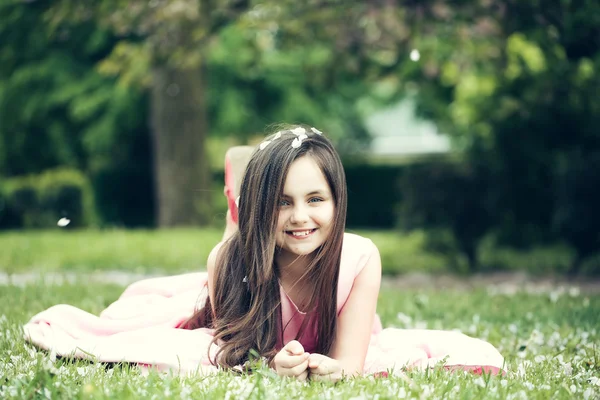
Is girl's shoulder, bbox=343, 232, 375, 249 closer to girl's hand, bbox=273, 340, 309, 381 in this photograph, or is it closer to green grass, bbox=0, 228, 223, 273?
girl's hand, bbox=273, 340, 309, 381

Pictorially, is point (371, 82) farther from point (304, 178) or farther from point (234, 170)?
point (304, 178)

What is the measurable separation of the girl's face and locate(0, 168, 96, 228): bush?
12543 millimetres

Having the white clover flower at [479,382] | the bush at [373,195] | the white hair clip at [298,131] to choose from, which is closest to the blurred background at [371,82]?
the white hair clip at [298,131]

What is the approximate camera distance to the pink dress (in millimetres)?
3338

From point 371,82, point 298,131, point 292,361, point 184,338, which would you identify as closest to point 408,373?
point 292,361

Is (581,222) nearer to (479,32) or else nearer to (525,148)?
(525,148)

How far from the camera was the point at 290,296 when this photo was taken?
3.41 metres

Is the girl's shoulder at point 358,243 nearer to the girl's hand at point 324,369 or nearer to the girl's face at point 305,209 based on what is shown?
the girl's face at point 305,209

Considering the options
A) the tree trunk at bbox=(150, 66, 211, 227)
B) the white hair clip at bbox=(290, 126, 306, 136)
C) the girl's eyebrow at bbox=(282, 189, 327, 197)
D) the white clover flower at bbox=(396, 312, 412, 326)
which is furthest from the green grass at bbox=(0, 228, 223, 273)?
the girl's eyebrow at bbox=(282, 189, 327, 197)

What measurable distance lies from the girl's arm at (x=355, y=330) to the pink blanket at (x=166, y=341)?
0.82 feet

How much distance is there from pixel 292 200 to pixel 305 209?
7cm

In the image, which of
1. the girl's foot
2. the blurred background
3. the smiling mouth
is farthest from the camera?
the blurred background

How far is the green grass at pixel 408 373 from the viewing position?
279 centimetres

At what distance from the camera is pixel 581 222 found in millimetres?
8133
